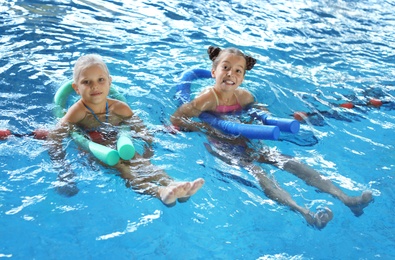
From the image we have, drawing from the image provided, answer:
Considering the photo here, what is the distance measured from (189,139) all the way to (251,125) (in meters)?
0.65

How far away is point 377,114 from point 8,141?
387 cm

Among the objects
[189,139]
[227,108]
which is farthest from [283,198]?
[227,108]

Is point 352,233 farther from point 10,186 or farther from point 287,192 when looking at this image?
point 10,186

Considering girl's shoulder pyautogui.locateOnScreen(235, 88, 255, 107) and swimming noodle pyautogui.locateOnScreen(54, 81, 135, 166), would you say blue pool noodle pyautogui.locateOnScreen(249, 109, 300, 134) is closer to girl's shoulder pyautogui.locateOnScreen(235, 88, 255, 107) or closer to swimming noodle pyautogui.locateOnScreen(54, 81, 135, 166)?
girl's shoulder pyautogui.locateOnScreen(235, 88, 255, 107)

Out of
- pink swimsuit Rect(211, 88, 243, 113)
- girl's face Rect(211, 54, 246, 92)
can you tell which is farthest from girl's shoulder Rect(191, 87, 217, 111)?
girl's face Rect(211, 54, 246, 92)

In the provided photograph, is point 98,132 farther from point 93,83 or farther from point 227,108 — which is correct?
point 227,108

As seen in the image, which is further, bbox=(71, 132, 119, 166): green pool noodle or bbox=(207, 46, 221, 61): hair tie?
bbox=(207, 46, 221, 61): hair tie

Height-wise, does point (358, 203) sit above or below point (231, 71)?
below

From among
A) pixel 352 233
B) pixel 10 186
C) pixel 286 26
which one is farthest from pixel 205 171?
pixel 286 26

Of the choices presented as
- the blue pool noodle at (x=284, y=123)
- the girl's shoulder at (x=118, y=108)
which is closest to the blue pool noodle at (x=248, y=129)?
the blue pool noodle at (x=284, y=123)

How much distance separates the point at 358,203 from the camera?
11.2 ft

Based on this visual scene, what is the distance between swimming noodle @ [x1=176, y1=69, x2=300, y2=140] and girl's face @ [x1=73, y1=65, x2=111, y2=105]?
0.94 m

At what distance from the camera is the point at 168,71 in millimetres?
5602

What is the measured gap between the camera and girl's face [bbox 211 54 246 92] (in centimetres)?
436
